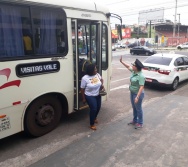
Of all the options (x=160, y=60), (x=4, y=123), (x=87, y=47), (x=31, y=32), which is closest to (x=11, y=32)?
(x=31, y=32)

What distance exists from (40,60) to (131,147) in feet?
8.57

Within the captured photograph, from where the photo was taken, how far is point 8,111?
4.20m

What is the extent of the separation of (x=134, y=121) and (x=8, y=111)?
316 cm

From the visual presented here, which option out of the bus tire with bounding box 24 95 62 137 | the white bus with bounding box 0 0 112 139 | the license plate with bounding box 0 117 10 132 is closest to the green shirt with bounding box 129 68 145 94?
the white bus with bounding box 0 0 112 139

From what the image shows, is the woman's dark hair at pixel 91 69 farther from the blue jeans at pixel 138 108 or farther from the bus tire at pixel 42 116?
the blue jeans at pixel 138 108

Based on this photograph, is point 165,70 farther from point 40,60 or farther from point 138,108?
point 40,60

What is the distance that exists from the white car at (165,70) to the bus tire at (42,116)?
5679 mm

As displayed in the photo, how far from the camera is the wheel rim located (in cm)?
487

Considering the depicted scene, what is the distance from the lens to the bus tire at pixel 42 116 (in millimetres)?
4688

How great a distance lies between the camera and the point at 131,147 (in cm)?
462

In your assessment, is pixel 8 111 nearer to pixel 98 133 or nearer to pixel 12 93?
pixel 12 93

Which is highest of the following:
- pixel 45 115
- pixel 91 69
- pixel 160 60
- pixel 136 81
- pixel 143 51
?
pixel 91 69

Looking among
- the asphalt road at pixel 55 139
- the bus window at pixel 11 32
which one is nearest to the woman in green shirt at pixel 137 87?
the asphalt road at pixel 55 139

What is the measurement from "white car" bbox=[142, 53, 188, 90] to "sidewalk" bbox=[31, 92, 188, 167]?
342 cm
